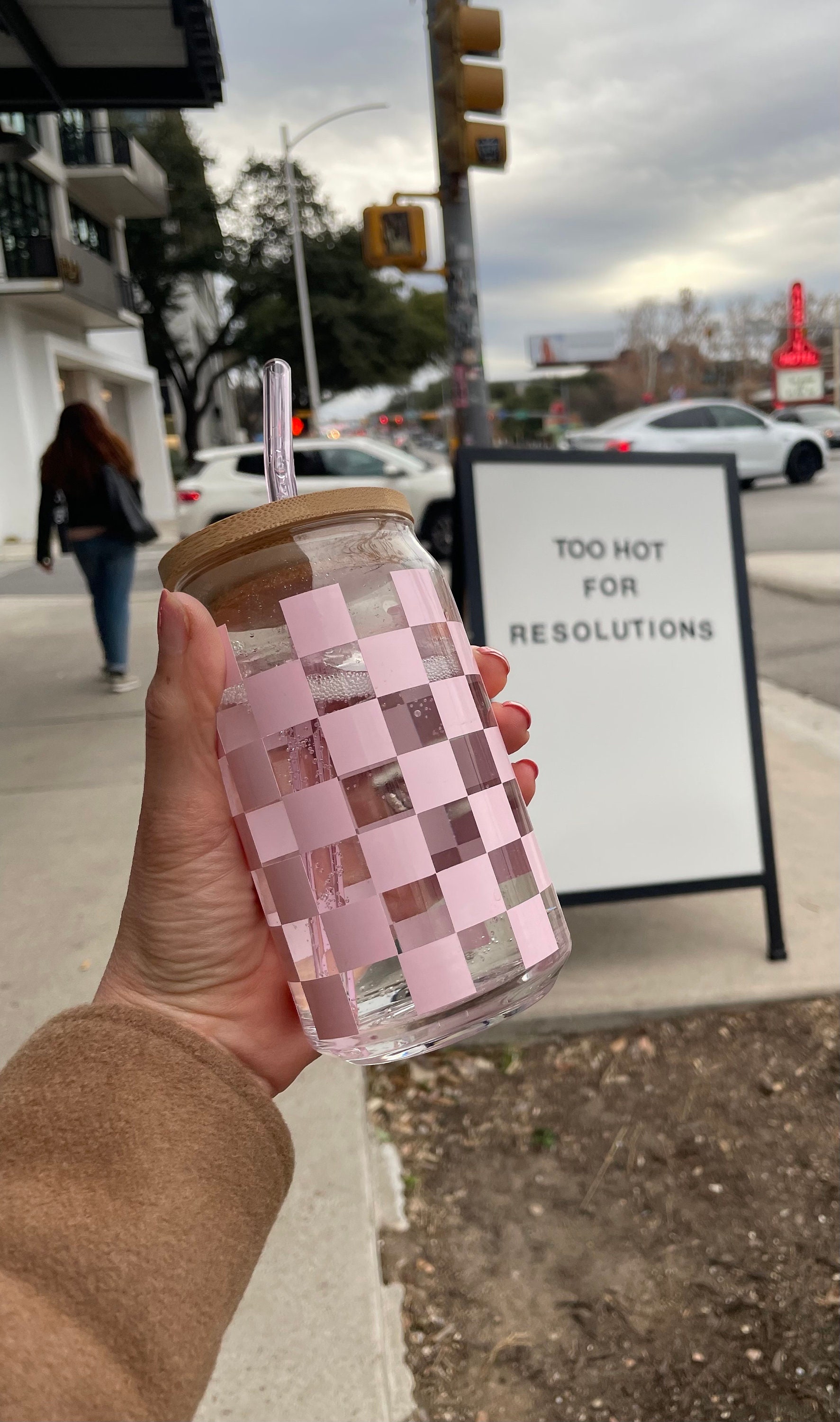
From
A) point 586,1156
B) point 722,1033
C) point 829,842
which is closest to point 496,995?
point 586,1156

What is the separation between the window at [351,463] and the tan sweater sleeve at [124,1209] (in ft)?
41.8

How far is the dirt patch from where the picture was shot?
1.83m

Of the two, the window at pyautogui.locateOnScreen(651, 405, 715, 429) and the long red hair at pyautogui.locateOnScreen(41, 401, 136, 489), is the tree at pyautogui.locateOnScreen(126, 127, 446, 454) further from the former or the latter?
the long red hair at pyautogui.locateOnScreen(41, 401, 136, 489)

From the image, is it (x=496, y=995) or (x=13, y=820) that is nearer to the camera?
(x=496, y=995)

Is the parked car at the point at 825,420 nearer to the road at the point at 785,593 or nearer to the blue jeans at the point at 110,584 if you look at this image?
the road at the point at 785,593

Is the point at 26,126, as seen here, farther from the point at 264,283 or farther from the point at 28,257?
the point at 264,283

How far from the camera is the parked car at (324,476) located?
12672 millimetres

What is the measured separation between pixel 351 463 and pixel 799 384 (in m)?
34.4

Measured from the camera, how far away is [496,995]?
98 cm

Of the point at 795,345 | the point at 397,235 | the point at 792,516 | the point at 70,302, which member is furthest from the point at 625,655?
the point at 795,345

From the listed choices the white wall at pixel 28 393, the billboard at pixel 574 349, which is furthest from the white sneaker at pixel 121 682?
the billboard at pixel 574 349

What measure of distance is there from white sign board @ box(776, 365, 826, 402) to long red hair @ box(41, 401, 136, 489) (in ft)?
133

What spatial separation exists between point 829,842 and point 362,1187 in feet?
7.99

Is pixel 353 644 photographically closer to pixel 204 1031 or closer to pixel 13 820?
pixel 204 1031
